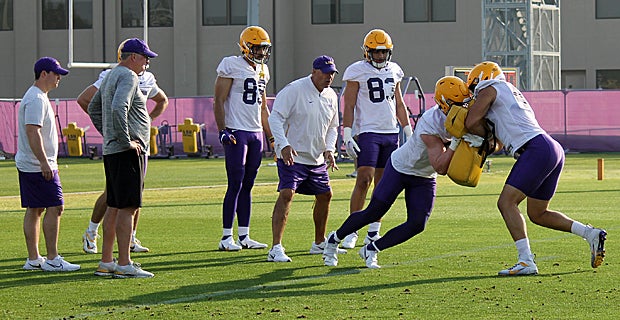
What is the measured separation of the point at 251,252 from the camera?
490 inches

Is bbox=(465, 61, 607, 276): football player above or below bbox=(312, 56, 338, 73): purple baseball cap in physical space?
below

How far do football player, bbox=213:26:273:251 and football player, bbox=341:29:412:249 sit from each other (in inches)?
35.6

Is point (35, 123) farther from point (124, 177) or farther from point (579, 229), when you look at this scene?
point (579, 229)

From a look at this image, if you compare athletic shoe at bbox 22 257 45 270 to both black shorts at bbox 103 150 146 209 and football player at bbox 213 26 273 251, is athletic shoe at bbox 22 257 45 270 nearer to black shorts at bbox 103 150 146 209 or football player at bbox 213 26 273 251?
black shorts at bbox 103 150 146 209

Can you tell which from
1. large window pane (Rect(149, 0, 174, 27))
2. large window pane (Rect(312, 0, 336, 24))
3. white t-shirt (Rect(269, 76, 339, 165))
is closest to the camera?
white t-shirt (Rect(269, 76, 339, 165))

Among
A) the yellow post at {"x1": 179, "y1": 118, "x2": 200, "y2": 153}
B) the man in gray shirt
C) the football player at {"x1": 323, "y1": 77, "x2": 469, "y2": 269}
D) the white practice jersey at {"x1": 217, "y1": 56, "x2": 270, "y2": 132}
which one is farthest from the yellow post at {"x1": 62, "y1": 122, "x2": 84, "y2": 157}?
the football player at {"x1": 323, "y1": 77, "x2": 469, "y2": 269}

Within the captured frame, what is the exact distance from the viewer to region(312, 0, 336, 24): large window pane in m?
52.3

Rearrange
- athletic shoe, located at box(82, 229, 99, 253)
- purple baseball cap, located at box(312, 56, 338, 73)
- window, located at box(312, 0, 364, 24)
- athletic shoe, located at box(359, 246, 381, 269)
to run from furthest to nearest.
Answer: window, located at box(312, 0, 364, 24) < athletic shoe, located at box(82, 229, 99, 253) < purple baseball cap, located at box(312, 56, 338, 73) < athletic shoe, located at box(359, 246, 381, 269)

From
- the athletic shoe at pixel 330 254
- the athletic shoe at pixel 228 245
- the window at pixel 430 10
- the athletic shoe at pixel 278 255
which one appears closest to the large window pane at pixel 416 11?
the window at pixel 430 10

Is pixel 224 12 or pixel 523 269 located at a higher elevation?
pixel 224 12

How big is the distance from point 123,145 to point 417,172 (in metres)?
2.49

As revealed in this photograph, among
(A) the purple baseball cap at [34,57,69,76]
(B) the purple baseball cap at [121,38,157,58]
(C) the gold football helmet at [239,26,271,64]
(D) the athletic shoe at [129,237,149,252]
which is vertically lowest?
(D) the athletic shoe at [129,237,149,252]

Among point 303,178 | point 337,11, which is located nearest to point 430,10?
point 337,11

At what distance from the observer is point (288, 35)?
52.0 m
